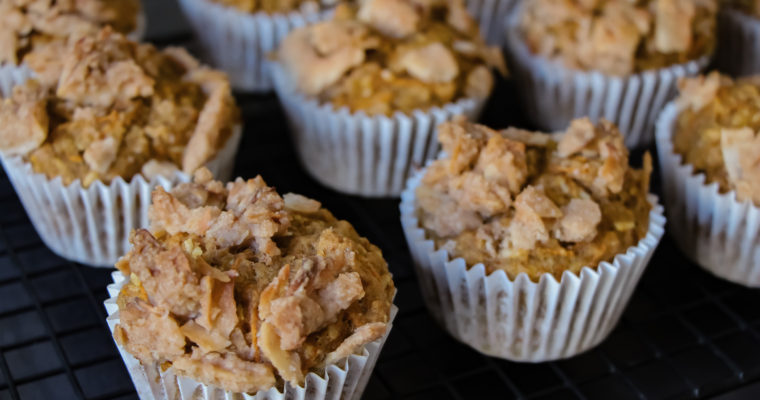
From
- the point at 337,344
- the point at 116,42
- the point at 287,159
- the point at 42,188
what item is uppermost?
the point at 116,42

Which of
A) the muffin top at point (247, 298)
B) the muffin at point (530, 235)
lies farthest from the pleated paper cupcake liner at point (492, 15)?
the muffin top at point (247, 298)

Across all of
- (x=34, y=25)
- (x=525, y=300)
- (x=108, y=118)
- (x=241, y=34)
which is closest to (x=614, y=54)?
(x=525, y=300)

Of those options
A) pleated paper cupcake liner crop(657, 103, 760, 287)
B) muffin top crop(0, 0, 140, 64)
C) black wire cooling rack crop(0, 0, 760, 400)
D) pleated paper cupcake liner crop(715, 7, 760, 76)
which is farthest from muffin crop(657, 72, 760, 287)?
muffin top crop(0, 0, 140, 64)

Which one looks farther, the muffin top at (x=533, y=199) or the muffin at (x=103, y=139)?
the muffin at (x=103, y=139)

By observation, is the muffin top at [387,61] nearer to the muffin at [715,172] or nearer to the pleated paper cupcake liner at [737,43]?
the muffin at [715,172]

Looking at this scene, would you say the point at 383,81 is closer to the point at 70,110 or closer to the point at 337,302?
the point at 70,110

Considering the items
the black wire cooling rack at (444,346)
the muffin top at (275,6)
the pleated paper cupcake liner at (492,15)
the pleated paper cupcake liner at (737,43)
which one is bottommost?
the black wire cooling rack at (444,346)

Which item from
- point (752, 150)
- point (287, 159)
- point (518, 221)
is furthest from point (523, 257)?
point (287, 159)
